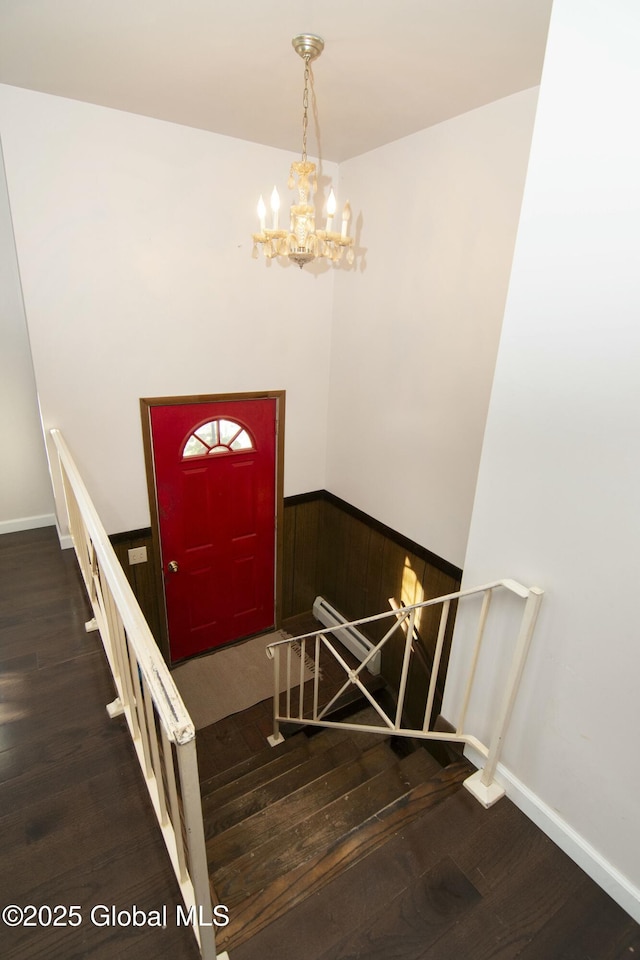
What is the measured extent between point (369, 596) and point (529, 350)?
8.92ft

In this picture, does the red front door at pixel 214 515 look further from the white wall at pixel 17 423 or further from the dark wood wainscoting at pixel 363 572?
the white wall at pixel 17 423

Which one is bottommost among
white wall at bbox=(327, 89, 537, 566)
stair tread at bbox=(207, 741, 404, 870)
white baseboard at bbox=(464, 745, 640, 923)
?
stair tread at bbox=(207, 741, 404, 870)

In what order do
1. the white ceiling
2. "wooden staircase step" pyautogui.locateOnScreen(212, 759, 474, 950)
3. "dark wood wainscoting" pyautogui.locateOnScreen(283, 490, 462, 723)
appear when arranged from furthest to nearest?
"dark wood wainscoting" pyautogui.locateOnScreen(283, 490, 462, 723)
the white ceiling
"wooden staircase step" pyautogui.locateOnScreen(212, 759, 474, 950)

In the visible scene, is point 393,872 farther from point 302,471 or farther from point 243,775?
point 302,471

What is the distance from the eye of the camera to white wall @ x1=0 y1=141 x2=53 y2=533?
320cm

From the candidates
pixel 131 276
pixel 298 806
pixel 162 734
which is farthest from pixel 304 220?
pixel 298 806

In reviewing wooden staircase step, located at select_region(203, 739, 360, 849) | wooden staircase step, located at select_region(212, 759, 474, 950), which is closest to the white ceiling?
wooden staircase step, located at select_region(212, 759, 474, 950)


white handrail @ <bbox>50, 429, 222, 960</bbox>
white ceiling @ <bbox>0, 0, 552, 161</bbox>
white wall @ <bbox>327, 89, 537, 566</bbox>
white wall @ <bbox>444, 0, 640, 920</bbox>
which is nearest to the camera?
white handrail @ <bbox>50, 429, 222, 960</bbox>

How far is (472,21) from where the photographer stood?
1.71 m

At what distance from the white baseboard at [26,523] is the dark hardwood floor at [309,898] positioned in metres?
2.08

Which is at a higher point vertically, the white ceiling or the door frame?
the white ceiling

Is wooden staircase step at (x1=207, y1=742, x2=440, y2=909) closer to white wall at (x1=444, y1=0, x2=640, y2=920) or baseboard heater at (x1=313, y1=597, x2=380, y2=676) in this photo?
white wall at (x1=444, y1=0, x2=640, y2=920)

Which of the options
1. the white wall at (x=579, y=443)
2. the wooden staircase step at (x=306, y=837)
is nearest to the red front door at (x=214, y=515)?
the wooden staircase step at (x=306, y=837)

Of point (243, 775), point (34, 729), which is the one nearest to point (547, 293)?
point (34, 729)
